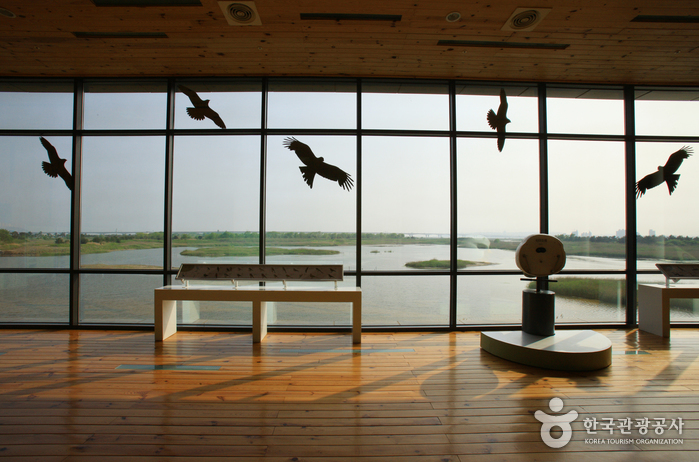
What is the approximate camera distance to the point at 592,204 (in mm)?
4625

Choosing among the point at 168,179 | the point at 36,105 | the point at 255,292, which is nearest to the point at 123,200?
the point at 168,179

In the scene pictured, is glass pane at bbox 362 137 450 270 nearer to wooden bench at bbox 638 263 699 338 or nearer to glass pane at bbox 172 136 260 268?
glass pane at bbox 172 136 260 268

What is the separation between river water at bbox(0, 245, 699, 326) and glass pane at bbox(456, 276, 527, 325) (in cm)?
1

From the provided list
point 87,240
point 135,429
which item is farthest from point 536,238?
point 87,240

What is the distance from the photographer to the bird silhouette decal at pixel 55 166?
4.39 meters

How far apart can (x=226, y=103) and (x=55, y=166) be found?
2.40 metres

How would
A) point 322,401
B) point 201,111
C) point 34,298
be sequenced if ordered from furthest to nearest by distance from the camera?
1. point 34,298
2. point 201,111
3. point 322,401

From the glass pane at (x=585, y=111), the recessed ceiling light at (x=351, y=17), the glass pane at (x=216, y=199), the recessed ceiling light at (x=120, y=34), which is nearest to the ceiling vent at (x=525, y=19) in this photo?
the recessed ceiling light at (x=351, y=17)

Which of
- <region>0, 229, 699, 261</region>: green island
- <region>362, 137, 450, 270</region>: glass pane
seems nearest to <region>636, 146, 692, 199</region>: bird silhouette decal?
<region>0, 229, 699, 261</region>: green island

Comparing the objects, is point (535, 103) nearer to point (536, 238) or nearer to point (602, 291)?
point (536, 238)

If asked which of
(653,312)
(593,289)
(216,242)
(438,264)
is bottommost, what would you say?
(653,312)

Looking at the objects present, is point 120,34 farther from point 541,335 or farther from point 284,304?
point 541,335

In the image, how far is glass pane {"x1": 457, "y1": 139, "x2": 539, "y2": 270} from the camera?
4496 mm

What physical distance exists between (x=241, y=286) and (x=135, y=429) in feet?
7.33
